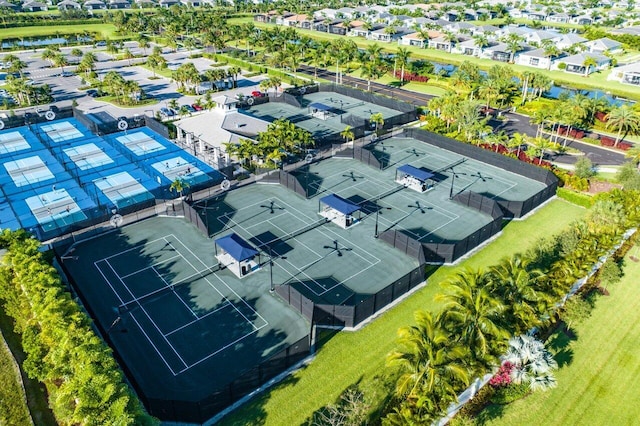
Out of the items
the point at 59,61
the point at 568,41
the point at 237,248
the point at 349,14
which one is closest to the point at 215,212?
the point at 237,248

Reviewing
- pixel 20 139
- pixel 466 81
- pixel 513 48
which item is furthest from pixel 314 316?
pixel 513 48

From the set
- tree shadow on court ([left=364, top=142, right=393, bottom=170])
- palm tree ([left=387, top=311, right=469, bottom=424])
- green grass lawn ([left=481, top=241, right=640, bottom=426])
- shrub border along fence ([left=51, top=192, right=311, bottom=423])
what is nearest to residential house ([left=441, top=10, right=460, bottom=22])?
tree shadow on court ([left=364, top=142, right=393, bottom=170])

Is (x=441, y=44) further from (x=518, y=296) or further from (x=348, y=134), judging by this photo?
(x=518, y=296)

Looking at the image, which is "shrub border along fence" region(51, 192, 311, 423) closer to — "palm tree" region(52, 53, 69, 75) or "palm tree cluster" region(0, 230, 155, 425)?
"palm tree cluster" region(0, 230, 155, 425)

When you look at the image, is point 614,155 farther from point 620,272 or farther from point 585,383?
point 585,383

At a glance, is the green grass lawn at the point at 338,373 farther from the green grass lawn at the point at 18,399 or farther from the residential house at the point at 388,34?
the residential house at the point at 388,34

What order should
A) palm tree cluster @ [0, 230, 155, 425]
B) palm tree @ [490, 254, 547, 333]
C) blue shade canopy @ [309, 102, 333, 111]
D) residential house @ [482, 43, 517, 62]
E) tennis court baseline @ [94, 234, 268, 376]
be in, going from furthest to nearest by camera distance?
residential house @ [482, 43, 517, 62] < blue shade canopy @ [309, 102, 333, 111] < tennis court baseline @ [94, 234, 268, 376] < palm tree @ [490, 254, 547, 333] < palm tree cluster @ [0, 230, 155, 425]
